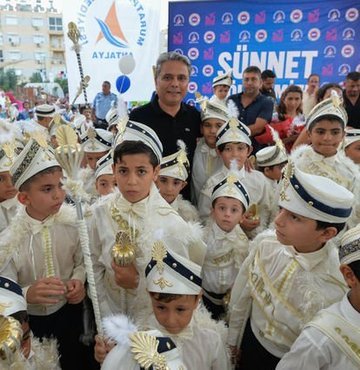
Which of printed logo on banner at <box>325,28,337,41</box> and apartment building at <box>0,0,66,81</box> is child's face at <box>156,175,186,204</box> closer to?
printed logo on banner at <box>325,28,337,41</box>

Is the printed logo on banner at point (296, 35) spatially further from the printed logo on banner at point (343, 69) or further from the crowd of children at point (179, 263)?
the crowd of children at point (179, 263)

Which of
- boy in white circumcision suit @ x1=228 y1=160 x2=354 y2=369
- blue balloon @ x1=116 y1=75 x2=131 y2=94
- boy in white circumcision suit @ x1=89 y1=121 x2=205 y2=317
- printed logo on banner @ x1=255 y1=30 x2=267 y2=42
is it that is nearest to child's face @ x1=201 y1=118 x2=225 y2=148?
boy in white circumcision suit @ x1=89 y1=121 x2=205 y2=317

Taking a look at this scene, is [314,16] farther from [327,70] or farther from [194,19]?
[194,19]

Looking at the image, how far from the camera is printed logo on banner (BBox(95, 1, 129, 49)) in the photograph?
750 cm


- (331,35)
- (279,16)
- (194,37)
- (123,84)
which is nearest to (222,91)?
(123,84)

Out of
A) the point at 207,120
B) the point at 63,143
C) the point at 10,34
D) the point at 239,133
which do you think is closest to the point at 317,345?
the point at 63,143

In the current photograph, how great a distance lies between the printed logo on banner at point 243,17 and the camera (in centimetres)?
723

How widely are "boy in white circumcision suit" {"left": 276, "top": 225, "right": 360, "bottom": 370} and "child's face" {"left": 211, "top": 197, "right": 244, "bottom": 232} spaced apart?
1.24 meters

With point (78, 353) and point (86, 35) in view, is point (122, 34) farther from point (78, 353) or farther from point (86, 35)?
point (78, 353)

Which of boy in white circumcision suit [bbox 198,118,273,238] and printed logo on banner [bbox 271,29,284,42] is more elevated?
printed logo on banner [bbox 271,29,284,42]

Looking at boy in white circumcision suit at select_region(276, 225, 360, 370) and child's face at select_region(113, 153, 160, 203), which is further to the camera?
child's face at select_region(113, 153, 160, 203)

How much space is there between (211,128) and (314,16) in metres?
5.04

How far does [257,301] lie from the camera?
188cm

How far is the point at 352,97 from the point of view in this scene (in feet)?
15.2
